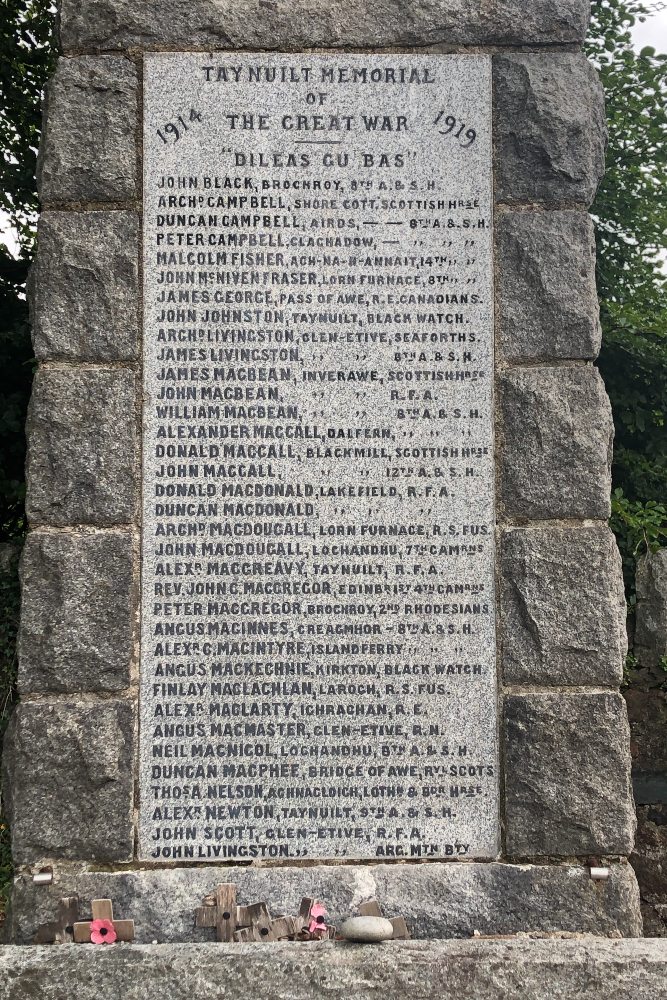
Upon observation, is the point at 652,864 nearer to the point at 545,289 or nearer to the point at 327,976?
the point at 327,976

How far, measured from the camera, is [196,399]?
3.42m

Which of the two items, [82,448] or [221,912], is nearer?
[221,912]

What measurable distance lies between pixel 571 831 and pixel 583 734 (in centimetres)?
32

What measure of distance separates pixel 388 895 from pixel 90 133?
9.10 feet

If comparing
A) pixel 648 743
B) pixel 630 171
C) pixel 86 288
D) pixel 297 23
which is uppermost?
pixel 630 171

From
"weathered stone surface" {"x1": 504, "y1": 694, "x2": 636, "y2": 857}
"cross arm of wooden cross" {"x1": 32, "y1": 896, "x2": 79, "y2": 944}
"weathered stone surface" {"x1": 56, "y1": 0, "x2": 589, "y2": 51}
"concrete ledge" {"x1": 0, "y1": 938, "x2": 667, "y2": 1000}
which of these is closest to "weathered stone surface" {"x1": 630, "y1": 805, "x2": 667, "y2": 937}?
"weathered stone surface" {"x1": 504, "y1": 694, "x2": 636, "y2": 857}

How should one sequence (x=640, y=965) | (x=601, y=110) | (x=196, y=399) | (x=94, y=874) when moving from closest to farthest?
(x=640, y=965)
(x=94, y=874)
(x=196, y=399)
(x=601, y=110)

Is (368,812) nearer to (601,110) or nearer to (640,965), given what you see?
(640,965)

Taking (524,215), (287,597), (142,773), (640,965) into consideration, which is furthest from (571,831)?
(524,215)

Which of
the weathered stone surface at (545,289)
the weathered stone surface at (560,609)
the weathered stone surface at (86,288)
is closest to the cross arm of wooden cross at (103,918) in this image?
the weathered stone surface at (560,609)

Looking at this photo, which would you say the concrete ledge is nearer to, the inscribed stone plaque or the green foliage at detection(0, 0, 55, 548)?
the inscribed stone plaque

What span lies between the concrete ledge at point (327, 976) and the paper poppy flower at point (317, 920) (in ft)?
0.93

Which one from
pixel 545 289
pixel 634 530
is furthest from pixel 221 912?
pixel 634 530

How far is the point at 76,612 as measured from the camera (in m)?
3.30
